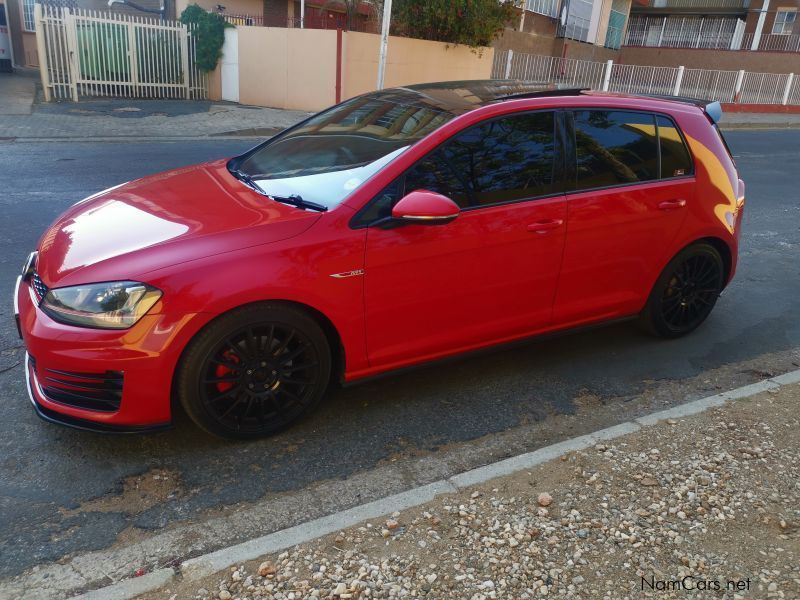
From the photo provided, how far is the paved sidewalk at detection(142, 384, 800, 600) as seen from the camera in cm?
246

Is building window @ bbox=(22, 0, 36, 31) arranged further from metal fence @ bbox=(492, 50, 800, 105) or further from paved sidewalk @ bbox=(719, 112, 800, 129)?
paved sidewalk @ bbox=(719, 112, 800, 129)

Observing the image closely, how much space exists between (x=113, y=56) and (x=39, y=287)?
15.7 m

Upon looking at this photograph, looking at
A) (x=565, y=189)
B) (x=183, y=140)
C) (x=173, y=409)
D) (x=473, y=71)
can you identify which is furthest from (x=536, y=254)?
(x=473, y=71)

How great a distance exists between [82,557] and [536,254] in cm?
272

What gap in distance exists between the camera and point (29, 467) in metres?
3.16

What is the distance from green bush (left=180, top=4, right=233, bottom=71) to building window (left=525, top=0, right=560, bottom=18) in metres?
13.6

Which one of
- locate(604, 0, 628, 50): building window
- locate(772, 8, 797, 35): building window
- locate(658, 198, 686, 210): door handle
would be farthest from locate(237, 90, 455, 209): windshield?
locate(772, 8, 797, 35): building window

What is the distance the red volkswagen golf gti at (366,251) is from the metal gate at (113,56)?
14.2m

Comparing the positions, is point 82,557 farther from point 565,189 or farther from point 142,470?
point 565,189

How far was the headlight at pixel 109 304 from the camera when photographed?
2.97 m

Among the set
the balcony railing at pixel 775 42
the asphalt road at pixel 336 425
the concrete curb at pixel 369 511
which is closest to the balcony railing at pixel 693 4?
the balcony railing at pixel 775 42

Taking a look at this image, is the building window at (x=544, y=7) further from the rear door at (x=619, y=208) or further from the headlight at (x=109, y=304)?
the headlight at (x=109, y=304)

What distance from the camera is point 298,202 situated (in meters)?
3.53

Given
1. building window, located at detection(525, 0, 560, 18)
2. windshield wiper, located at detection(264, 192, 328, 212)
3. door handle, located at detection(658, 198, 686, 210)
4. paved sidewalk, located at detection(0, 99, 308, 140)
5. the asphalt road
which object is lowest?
paved sidewalk, located at detection(0, 99, 308, 140)
